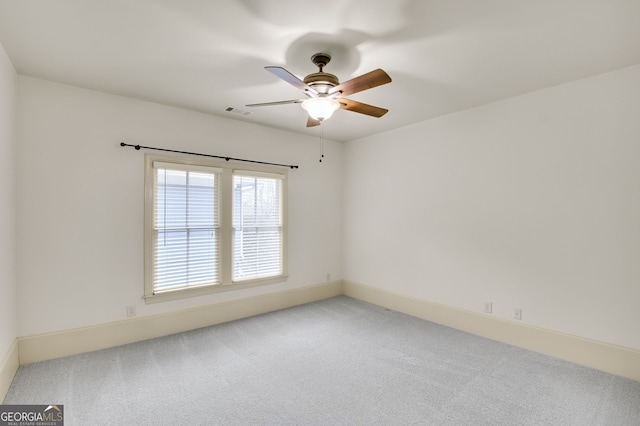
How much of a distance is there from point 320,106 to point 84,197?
268 centimetres

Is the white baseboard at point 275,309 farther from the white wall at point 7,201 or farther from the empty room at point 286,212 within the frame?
the white wall at point 7,201

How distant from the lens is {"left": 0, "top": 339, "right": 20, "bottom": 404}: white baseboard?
236 centimetres

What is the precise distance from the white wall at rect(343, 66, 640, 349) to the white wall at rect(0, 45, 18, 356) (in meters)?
4.34

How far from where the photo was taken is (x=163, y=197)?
368 cm

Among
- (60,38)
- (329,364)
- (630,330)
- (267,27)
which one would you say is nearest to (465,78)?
(267,27)

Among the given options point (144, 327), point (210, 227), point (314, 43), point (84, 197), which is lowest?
point (144, 327)

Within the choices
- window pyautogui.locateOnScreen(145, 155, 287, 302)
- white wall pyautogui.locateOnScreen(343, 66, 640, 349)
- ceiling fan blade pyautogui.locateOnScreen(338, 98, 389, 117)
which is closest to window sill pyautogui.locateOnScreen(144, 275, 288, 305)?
window pyautogui.locateOnScreen(145, 155, 287, 302)

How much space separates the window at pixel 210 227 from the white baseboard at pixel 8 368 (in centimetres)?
113

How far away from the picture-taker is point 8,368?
99.7 inches

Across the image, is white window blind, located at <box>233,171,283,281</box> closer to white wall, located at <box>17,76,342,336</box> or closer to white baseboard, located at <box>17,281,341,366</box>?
white baseboard, located at <box>17,281,341,366</box>

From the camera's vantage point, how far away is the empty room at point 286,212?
87.0 inches

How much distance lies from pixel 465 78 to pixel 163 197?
3589 millimetres

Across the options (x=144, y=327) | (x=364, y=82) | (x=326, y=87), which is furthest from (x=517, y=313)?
(x=144, y=327)

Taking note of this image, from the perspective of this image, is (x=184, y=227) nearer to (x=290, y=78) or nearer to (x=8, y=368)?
(x=8, y=368)
